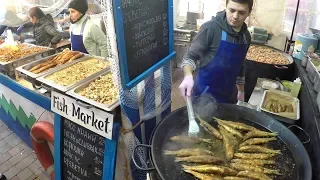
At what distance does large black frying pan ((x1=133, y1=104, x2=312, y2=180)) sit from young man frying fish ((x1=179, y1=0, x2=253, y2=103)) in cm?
→ 44

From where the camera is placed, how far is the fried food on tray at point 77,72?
292 cm

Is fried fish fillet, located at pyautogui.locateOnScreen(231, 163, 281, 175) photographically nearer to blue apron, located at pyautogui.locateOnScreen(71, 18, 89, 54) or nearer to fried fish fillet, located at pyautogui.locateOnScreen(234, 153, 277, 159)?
fried fish fillet, located at pyautogui.locateOnScreen(234, 153, 277, 159)

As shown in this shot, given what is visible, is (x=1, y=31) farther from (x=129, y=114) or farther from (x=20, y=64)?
(x=129, y=114)

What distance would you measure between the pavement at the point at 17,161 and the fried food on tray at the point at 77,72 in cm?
174

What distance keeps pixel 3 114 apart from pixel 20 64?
5.35ft

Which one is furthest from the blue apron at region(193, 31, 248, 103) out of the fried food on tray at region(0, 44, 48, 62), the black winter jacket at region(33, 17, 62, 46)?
the black winter jacket at region(33, 17, 62, 46)

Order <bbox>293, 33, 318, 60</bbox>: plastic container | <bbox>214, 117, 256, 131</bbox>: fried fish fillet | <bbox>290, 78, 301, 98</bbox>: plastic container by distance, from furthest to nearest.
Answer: <bbox>293, 33, 318, 60</bbox>: plastic container → <bbox>290, 78, 301, 98</bbox>: plastic container → <bbox>214, 117, 256, 131</bbox>: fried fish fillet

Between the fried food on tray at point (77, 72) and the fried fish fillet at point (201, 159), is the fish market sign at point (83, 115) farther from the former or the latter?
the fried fish fillet at point (201, 159)

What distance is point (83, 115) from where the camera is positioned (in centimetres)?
259

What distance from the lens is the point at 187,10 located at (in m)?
6.56

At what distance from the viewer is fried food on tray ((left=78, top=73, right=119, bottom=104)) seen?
8.26 ft

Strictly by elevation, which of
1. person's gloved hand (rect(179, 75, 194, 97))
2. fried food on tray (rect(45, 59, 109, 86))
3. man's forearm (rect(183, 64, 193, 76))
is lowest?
fried food on tray (rect(45, 59, 109, 86))

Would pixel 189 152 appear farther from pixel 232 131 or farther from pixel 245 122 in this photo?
pixel 245 122

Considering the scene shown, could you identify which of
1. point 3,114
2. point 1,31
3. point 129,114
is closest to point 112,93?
point 129,114
